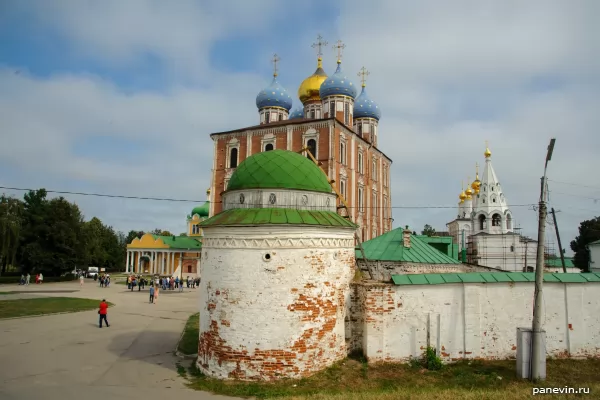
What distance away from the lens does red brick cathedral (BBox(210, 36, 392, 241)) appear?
34.6m

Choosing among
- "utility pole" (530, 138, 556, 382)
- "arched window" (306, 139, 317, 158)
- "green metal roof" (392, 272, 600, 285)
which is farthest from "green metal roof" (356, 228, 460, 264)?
"arched window" (306, 139, 317, 158)

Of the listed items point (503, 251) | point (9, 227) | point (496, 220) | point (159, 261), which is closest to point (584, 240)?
point (496, 220)

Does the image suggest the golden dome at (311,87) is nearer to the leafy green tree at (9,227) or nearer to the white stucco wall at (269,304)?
the leafy green tree at (9,227)

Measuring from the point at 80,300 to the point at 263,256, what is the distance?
65.9ft

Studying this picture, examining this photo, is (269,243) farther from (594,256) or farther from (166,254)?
(166,254)

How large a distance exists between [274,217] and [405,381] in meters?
5.19

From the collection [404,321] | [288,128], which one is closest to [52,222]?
[288,128]

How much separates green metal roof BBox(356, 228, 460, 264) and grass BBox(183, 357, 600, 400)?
858 centimetres

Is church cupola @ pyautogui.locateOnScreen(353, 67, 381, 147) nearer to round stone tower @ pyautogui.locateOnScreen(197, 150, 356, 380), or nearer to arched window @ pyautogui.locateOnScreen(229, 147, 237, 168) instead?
arched window @ pyautogui.locateOnScreen(229, 147, 237, 168)

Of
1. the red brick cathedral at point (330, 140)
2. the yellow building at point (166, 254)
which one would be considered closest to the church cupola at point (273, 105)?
the red brick cathedral at point (330, 140)

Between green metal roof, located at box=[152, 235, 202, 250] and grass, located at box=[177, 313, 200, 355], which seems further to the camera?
green metal roof, located at box=[152, 235, 202, 250]

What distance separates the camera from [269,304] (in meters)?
10.9

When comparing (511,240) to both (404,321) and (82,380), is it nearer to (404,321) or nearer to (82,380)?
(404,321)

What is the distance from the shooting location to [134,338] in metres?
16.1
